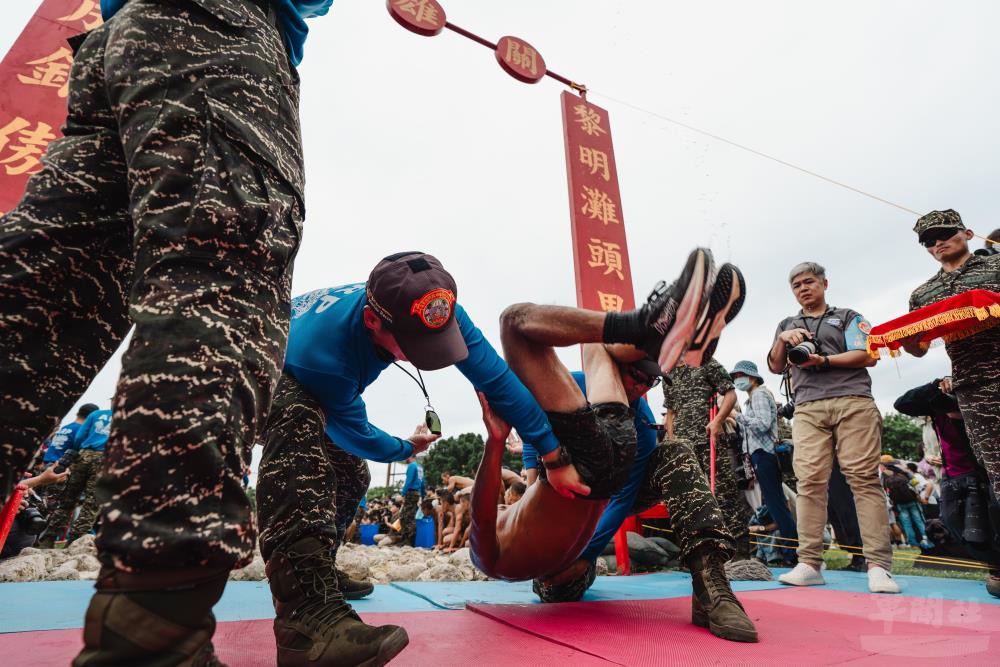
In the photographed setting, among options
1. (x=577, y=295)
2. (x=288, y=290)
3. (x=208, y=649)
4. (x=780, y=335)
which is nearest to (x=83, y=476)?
(x=577, y=295)

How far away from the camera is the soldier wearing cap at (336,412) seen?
4.09 ft

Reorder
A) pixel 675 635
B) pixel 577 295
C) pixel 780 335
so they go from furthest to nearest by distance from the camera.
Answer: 1. pixel 577 295
2. pixel 780 335
3. pixel 675 635

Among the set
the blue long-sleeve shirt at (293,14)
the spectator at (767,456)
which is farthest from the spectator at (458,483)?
the blue long-sleeve shirt at (293,14)

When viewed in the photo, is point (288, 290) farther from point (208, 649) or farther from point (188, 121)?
point (208, 649)

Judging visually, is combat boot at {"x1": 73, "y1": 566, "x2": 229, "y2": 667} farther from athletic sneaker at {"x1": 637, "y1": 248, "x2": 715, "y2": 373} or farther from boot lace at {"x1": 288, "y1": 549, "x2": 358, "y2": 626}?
athletic sneaker at {"x1": 637, "y1": 248, "x2": 715, "y2": 373}

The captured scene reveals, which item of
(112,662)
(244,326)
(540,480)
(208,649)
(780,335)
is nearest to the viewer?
(112,662)

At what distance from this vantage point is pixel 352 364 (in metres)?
1.75

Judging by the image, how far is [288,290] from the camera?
88 cm

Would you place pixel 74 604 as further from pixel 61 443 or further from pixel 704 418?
pixel 61 443

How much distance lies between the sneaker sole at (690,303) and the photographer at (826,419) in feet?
5.92

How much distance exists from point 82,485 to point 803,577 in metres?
6.86

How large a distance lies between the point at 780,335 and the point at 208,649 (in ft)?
11.3

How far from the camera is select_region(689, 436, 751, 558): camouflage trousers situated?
4.10 meters

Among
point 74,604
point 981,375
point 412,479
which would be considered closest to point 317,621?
point 74,604
